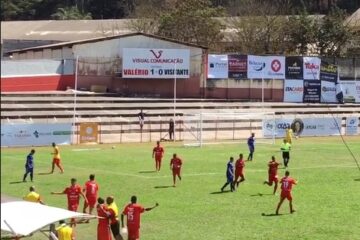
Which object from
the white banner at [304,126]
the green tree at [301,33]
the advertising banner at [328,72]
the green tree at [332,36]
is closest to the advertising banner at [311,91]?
the advertising banner at [328,72]

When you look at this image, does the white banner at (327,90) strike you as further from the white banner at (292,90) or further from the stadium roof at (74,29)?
the stadium roof at (74,29)

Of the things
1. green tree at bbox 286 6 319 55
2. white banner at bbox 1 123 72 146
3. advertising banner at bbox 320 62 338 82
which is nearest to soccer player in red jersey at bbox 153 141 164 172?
white banner at bbox 1 123 72 146

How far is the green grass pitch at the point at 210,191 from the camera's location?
18.7 metres

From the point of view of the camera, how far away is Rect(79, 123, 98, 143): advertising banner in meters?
48.6

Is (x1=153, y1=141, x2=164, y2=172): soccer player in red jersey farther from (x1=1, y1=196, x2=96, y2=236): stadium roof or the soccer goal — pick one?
(x1=1, y1=196, x2=96, y2=236): stadium roof

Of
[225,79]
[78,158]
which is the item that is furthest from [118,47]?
[78,158]

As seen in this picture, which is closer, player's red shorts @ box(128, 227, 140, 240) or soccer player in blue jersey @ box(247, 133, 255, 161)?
player's red shorts @ box(128, 227, 140, 240)

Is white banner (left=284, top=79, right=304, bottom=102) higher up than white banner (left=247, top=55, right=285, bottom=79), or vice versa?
white banner (left=247, top=55, right=285, bottom=79)

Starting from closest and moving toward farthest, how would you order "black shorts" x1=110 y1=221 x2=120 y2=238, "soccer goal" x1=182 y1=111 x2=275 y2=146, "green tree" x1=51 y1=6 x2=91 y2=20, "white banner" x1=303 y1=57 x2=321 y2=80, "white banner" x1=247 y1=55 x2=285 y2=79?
"black shorts" x1=110 y1=221 x2=120 y2=238, "soccer goal" x1=182 y1=111 x2=275 y2=146, "white banner" x1=247 y1=55 x2=285 y2=79, "white banner" x1=303 y1=57 x2=321 y2=80, "green tree" x1=51 y1=6 x2=91 y2=20

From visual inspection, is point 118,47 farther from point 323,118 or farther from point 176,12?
point 323,118

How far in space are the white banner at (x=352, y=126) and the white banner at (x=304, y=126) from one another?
126 cm

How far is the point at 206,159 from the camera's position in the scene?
38875mm

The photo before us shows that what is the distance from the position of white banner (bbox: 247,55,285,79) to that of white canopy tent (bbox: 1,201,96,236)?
190ft

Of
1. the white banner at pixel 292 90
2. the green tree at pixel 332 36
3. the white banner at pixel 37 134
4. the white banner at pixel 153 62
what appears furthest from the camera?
the green tree at pixel 332 36
